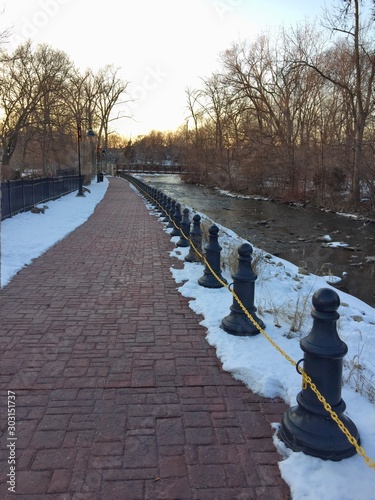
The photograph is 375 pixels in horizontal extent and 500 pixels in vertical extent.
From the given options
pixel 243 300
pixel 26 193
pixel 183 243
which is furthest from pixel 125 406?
pixel 26 193

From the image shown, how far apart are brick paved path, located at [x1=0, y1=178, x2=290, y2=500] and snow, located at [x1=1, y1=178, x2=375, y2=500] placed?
5.6 inches

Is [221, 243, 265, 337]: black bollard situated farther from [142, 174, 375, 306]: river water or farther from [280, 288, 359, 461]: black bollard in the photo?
[142, 174, 375, 306]: river water

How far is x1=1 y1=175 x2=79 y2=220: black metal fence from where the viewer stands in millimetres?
13500

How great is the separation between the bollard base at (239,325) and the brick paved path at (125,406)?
350 mm

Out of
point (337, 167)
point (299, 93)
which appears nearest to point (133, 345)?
point (337, 167)

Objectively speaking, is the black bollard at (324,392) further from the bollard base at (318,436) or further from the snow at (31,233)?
the snow at (31,233)

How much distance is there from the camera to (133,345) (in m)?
4.30

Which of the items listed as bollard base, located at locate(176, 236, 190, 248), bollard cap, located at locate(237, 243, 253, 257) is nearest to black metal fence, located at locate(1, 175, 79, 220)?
bollard base, located at locate(176, 236, 190, 248)

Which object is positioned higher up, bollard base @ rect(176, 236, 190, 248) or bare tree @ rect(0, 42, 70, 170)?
bare tree @ rect(0, 42, 70, 170)

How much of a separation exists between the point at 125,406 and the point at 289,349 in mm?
1807

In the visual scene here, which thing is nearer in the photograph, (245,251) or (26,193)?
(245,251)

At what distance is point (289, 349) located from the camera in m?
4.18

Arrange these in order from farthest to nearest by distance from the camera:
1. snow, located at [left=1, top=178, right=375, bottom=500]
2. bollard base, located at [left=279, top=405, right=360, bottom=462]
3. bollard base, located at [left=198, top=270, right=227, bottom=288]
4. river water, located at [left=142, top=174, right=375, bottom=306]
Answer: river water, located at [left=142, top=174, right=375, bottom=306] → bollard base, located at [left=198, top=270, right=227, bottom=288] → bollard base, located at [left=279, top=405, right=360, bottom=462] → snow, located at [left=1, top=178, right=375, bottom=500]

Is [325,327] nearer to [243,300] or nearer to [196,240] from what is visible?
[243,300]
